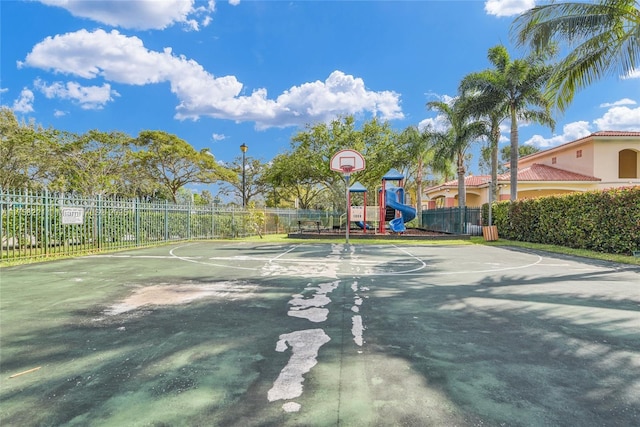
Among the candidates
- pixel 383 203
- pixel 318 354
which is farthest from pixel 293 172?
pixel 318 354

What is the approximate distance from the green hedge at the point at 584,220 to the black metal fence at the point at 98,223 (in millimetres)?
14701

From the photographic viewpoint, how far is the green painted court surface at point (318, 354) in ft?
8.09

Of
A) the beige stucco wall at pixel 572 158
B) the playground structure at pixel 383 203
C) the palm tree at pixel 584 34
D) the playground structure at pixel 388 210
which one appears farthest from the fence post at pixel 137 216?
the beige stucco wall at pixel 572 158

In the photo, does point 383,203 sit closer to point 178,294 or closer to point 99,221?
point 99,221

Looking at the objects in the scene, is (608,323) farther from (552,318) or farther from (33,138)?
(33,138)

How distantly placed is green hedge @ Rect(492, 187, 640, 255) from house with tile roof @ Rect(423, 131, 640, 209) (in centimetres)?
1013

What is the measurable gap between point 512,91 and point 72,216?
2211 centimetres

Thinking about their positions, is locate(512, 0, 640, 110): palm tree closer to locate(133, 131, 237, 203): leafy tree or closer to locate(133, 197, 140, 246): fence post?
locate(133, 197, 140, 246): fence post

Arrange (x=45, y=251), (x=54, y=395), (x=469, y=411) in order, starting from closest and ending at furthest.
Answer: (x=469, y=411), (x=54, y=395), (x=45, y=251)

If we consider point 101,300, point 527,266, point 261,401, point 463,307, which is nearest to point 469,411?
point 261,401

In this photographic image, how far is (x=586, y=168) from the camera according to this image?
2739 cm

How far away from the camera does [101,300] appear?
5520 mm

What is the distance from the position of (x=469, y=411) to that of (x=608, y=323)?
10.4 ft

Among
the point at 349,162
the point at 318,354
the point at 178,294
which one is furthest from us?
the point at 349,162
